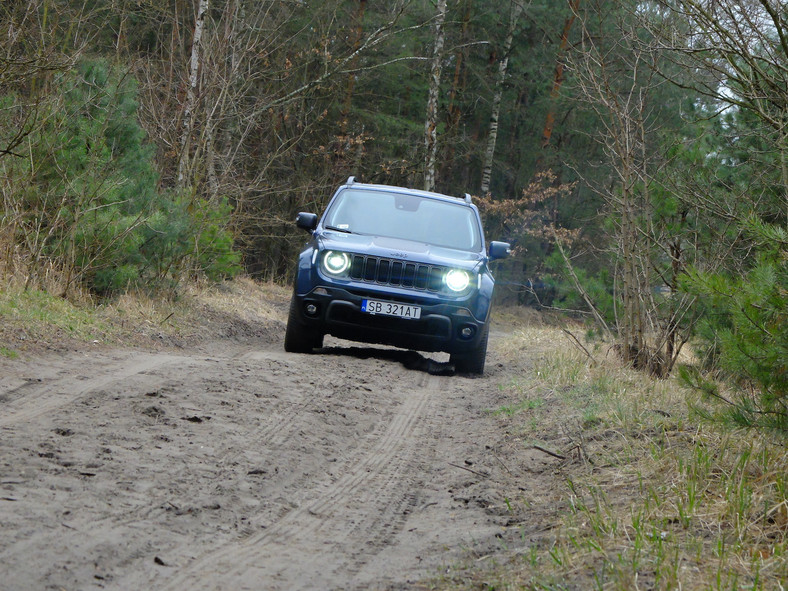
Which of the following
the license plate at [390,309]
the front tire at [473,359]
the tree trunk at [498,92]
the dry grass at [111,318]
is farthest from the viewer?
the tree trunk at [498,92]

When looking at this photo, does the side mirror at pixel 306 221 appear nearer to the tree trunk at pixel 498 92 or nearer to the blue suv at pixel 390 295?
the blue suv at pixel 390 295

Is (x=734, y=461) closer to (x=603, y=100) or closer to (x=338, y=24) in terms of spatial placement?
(x=603, y=100)

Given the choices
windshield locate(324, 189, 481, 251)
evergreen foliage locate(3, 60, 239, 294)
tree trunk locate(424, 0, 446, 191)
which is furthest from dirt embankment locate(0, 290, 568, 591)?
tree trunk locate(424, 0, 446, 191)

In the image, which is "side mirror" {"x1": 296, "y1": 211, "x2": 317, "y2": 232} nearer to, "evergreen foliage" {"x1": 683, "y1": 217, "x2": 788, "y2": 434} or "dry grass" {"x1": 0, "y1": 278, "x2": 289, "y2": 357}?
"dry grass" {"x1": 0, "y1": 278, "x2": 289, "y2": 357}

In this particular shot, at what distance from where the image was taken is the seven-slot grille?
9242 millimetres

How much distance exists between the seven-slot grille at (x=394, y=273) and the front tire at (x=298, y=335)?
719 millimetres

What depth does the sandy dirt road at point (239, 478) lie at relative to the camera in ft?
10.9

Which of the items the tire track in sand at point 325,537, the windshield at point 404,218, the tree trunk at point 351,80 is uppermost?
the tree trunk at point 351,80

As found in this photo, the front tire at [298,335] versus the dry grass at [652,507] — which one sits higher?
the dry grass at [652,507]

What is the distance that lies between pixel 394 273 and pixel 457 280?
2.20ft

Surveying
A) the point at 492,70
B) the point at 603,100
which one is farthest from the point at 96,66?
the point at 492,70

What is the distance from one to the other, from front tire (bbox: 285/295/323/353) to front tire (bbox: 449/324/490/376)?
1.52 m

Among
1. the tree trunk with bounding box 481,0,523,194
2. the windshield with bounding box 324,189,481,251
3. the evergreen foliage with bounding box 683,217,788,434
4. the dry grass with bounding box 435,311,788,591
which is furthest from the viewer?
the tree trunk with bounding box 481,0,523,194

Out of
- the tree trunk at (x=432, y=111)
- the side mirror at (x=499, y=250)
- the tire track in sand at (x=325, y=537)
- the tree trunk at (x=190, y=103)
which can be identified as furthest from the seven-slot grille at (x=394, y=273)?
the tree trunk at (x=432, y=111)
